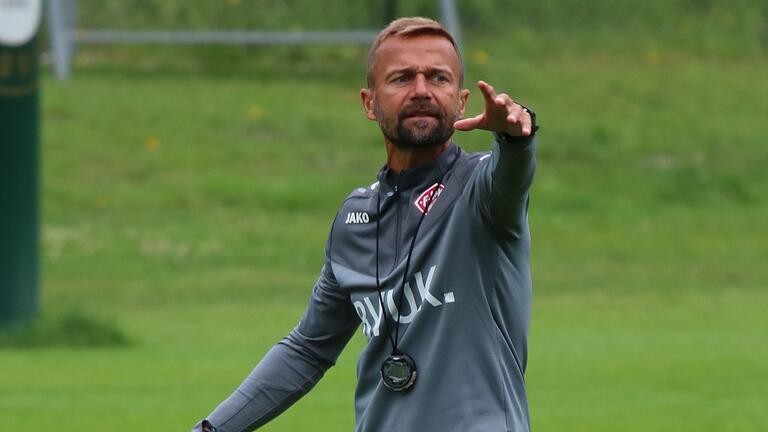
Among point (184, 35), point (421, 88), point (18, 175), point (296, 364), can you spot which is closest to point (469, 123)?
point (421, 88)

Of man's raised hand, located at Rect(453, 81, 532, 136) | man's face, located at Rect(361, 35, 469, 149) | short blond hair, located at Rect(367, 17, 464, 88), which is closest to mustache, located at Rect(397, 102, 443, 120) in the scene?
man's face, located at Rect(361, 35, 469, 149)

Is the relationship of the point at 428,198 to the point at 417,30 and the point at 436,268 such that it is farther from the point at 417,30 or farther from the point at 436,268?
the point at 417,30

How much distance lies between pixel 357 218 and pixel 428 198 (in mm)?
283

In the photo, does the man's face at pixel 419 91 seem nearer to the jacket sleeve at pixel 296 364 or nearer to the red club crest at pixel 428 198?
the red club crest at pixel 428 198

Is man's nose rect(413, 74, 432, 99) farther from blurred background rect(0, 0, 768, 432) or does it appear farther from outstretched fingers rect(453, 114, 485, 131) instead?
blurred background rect(0, 0, 768, 432)

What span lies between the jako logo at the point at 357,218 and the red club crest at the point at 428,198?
205 mm

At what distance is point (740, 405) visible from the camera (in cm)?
1123

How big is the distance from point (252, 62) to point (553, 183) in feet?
24.7

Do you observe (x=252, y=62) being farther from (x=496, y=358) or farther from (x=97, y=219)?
(x=496, y=358)

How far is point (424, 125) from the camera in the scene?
4.50m

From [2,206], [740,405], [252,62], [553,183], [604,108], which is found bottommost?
[740,405]

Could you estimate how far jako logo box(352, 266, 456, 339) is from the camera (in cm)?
451

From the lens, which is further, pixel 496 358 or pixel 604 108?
pixel 604 108

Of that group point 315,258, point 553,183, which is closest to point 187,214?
point 315,258
